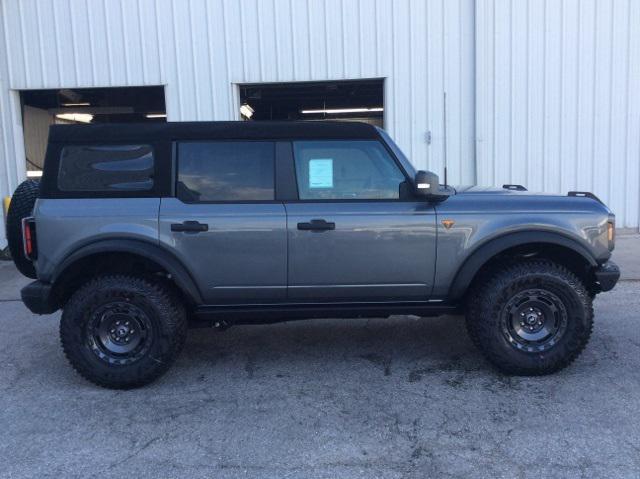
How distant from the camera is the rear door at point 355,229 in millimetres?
4328

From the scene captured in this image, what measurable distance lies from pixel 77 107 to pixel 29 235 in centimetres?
691

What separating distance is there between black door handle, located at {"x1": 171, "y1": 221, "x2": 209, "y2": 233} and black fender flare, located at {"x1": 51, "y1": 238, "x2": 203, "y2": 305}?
19 cm

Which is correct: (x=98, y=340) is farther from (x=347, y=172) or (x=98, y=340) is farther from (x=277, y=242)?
(x=347, y=172)

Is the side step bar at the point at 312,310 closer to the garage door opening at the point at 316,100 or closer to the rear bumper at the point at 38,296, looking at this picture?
the rear bumper at the point at 38,296

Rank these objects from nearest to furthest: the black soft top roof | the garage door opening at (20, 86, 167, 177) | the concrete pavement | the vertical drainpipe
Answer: the concrete pavement, the black soft top roof, the vertical drainpipe, the garage door opening at (20, 86, 167, 177)

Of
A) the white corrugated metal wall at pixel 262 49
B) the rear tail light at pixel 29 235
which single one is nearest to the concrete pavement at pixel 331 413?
the rear tail light at pixel 29 235

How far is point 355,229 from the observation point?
4.32 metres

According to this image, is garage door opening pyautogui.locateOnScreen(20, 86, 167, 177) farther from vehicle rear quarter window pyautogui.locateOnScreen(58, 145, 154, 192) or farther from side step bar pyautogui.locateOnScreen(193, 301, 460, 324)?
side step bar pyautogui.locateOnScreen(193, 301, 460, 324)

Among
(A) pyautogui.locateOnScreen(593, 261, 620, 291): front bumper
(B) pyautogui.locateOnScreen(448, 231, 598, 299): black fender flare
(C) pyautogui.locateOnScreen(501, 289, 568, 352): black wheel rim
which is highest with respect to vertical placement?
(B) pyautogui.locateOnScreen(448, 231, 598, 299): black fender flare

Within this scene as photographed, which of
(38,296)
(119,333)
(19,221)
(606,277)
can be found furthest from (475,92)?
(38,296)

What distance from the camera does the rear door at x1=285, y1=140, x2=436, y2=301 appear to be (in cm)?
433

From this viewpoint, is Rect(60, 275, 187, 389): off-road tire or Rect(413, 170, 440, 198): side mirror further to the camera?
Rect(60, 275, 187, 389): off-road tire

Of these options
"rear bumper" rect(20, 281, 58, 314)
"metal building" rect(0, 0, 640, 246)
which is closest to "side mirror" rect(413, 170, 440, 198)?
"rear bumper" rect(20, 281, 58, 314)

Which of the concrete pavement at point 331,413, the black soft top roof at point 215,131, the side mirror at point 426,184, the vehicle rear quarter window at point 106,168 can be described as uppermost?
the black soft top roof at point 215,131
